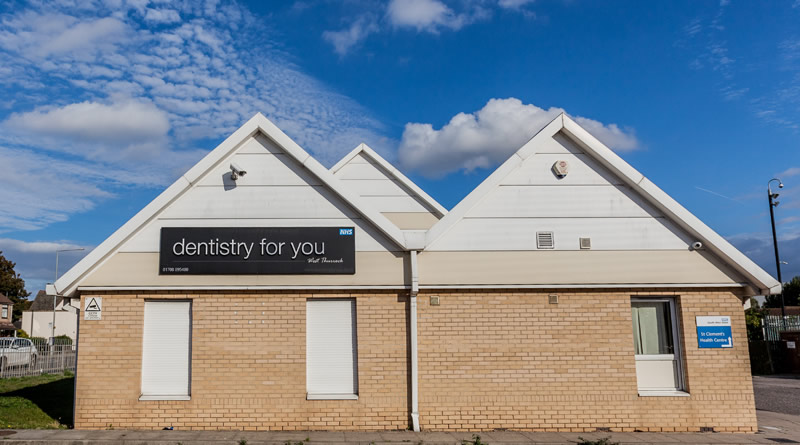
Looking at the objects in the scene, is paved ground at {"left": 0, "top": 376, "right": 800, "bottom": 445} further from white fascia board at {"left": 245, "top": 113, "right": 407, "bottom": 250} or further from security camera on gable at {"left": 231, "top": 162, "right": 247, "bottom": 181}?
security camera on gable at {"left": 231, "top": 162, "right": 247, "bottom": 181}

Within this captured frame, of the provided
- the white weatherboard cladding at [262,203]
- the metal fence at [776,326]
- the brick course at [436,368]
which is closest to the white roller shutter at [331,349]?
the brick course at [436,368]

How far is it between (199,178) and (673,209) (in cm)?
925

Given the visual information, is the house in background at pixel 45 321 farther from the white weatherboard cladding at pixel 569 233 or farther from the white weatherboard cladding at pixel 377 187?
the white weatherboard cladding at pixel 569 233

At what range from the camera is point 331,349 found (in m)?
11.3

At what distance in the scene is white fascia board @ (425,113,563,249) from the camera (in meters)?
11.5

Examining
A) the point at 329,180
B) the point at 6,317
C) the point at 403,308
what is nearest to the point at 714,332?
the point at 403,308

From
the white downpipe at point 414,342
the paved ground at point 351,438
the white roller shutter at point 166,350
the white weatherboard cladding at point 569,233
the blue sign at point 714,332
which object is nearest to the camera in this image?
the paved ground at point 351,438

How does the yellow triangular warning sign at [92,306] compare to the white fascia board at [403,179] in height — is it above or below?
below

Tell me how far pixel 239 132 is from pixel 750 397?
1104 cm

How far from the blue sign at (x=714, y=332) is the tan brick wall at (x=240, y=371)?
569 centimetres

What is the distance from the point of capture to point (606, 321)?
37.6 feet

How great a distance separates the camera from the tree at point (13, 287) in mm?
74000

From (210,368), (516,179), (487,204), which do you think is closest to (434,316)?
(487,204)

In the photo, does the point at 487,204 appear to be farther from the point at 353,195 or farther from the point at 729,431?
the point at 729,431
